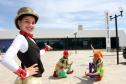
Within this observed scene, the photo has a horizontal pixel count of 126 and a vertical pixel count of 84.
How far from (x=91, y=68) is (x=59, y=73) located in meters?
1.39

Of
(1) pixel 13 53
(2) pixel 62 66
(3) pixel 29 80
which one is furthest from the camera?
(2) pixel 62 66

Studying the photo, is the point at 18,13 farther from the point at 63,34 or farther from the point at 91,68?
the point at 63,34

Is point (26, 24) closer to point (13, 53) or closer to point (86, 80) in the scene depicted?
point (13, 53)

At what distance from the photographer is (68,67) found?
14.7 metres

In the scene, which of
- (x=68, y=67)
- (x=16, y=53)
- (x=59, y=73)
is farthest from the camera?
(x=68, y=67)

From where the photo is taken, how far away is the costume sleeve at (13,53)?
3392 millimetres

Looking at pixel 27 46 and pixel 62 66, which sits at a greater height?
pixel 27 46

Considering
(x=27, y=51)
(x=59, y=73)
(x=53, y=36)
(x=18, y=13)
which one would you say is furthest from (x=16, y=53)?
(x=53, y=36)

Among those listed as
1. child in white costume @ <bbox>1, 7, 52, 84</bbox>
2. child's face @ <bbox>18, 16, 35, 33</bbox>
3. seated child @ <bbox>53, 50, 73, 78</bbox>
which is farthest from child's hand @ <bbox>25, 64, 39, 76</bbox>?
seated child @ <bbox>53, 50, 73, 78</bbox>

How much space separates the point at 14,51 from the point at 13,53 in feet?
0.11

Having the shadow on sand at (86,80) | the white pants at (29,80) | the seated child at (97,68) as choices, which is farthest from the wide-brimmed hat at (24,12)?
the seated child at (97,68)

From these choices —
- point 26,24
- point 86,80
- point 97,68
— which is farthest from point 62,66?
point 26,24

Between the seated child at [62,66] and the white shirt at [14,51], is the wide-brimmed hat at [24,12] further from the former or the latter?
the seated child at [62,66]

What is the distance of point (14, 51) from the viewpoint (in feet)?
11.5
